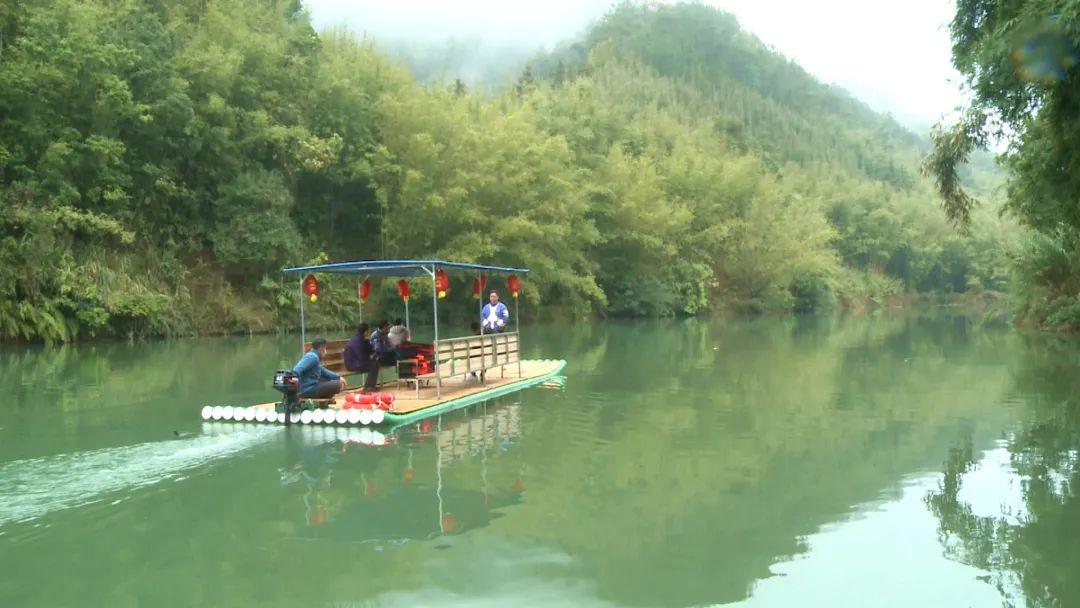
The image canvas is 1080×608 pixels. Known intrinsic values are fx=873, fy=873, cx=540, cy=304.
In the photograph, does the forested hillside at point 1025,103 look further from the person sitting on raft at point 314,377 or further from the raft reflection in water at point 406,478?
the person sitting on raft at point 314,377

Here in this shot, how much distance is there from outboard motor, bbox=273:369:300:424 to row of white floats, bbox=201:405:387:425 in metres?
0.08

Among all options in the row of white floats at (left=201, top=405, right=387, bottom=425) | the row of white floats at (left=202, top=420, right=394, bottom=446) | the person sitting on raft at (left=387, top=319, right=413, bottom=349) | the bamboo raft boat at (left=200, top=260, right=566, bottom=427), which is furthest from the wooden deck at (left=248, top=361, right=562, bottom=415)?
the person sitting on raft at (left=387, top=319, right=413, bottom=349)

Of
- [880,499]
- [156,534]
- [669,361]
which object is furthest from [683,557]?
[669,361]

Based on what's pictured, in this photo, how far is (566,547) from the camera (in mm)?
6113

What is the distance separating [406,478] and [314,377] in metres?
3.80

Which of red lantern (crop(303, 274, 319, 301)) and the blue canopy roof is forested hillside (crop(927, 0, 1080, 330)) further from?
red lantern (crop(303, 274, 319, 301))

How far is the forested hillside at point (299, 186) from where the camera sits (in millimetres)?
24875

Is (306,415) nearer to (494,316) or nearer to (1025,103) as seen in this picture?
(494,316)

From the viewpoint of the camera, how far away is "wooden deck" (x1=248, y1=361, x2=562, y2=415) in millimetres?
11617

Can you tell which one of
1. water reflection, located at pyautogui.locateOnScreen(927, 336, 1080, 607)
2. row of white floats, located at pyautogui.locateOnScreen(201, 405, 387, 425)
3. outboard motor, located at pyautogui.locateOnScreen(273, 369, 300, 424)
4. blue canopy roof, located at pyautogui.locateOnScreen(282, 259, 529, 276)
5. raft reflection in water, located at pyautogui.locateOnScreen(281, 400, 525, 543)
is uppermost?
blue canopy roof, located at pyautogui.locateOnScreen(282, 259, 529, 276)

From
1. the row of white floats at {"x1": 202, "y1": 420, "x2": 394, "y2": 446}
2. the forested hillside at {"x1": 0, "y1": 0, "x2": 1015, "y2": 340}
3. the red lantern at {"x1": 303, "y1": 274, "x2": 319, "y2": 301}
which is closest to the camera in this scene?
the row of white floats at {"x1": 202, "y1": 420, "x2": 394, "y2": 446}

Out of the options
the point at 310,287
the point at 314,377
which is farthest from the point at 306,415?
the point at 310,287

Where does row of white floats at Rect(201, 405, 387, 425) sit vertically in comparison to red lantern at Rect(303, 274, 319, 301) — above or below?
below

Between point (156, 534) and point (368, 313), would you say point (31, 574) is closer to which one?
point (156, 534)
